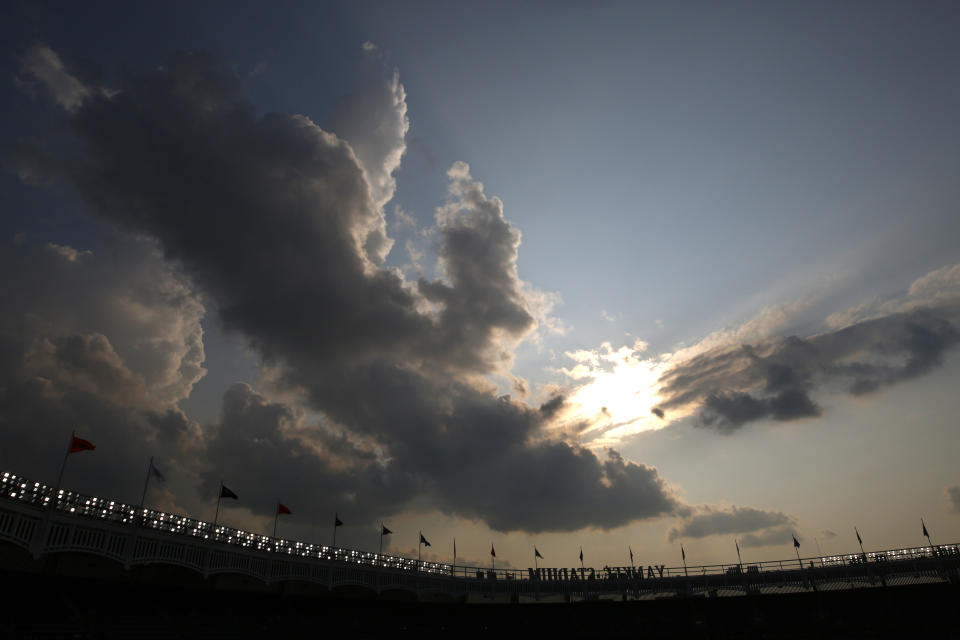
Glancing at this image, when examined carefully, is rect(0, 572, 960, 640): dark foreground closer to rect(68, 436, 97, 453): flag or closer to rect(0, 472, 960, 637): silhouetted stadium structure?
rect(0, 472, 960, 637): silhouetted stadium structure

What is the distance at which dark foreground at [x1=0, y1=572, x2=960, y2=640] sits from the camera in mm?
42281

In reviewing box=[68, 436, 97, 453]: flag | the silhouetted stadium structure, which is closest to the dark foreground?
the silhouetted stadium structure

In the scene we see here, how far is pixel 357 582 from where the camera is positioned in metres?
58.8

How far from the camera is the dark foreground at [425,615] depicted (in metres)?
42.3

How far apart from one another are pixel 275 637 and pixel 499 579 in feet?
99.0

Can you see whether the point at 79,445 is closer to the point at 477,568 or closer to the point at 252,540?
the point at 252,540

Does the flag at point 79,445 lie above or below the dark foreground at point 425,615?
above

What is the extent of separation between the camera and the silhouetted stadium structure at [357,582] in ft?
124

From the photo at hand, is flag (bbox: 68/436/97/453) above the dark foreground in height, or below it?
above

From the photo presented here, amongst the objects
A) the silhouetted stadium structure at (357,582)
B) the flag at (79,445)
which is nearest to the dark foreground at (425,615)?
the silhouetted stadium structure at (357,582)

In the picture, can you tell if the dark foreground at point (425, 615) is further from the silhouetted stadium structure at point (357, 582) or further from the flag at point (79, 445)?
the flag at point (79, 445)

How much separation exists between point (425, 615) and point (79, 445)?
4883 cm

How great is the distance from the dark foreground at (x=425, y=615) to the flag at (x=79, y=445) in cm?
1050

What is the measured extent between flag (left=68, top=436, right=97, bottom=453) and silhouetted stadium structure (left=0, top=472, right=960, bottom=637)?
3079mm
